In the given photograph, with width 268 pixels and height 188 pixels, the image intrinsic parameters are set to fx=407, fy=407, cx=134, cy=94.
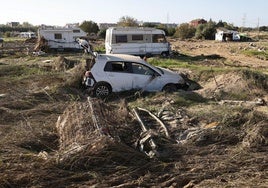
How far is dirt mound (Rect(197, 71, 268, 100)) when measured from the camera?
1215cm

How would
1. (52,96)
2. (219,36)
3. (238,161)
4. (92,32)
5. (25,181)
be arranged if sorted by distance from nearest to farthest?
(25,181)
(238,161)
(52,96)
(219,36)
(92,32)

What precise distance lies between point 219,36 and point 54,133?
64.0 metres

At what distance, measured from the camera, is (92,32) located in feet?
246

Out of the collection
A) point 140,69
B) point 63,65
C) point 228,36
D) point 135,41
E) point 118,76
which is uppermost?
point 228,36

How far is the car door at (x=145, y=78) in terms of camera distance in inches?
511

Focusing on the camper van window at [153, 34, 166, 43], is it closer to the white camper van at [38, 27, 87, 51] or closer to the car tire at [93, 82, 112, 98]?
the white camper van at [38, 27, 87, 51]

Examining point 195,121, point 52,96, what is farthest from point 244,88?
point 52,96

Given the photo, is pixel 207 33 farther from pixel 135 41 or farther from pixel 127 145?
pixel 127 145

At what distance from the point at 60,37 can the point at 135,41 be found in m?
9.73

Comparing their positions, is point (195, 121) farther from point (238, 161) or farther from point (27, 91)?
point (27, 91)

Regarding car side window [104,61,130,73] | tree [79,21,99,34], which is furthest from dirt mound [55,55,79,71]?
tree [79,21,99,34]

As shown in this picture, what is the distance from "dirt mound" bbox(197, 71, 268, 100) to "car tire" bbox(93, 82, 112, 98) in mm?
2918

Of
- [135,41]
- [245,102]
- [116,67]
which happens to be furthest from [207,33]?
[245,102]

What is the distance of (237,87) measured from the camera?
12883 millimetres
